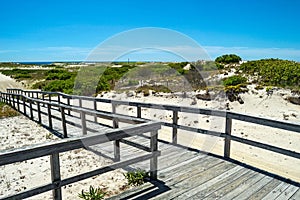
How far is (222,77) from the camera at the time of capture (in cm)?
2072

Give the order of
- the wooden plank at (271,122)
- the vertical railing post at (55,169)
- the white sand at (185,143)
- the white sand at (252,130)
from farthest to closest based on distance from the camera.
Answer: the white sand at (252,130)
the white sand at (185,143)
the wooden plank at (271,122)
the vertical railing post at (55,169)

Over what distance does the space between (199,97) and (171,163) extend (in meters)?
10.6

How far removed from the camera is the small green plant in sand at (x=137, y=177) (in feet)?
12.7

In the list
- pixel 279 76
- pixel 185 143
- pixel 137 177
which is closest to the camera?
pixel 137 177

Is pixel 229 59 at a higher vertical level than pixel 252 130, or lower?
higher

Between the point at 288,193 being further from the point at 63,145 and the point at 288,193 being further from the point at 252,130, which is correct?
the point at 252,130

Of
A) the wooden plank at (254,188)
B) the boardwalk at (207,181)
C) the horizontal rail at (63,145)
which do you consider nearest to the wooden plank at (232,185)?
the boardwalk at (207,181)

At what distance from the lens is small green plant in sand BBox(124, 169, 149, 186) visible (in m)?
3.87

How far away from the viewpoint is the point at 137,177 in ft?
12.8

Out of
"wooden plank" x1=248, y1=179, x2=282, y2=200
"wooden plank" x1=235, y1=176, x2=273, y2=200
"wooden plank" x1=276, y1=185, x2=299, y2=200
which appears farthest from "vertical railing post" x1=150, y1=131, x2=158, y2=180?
"wooden plank" x1=276, y1=185, x2=299, y2=200

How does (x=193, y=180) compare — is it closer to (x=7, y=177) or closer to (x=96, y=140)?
(x=96, y=140)

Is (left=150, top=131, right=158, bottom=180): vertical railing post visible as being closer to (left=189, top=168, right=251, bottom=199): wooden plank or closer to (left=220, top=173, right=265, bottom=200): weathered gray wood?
(left=189, top=168, right=251, bottom=199): wooden plank

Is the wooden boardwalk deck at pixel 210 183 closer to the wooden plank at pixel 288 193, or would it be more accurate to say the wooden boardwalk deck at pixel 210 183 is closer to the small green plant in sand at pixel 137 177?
the wooden plank at pixel 288 193

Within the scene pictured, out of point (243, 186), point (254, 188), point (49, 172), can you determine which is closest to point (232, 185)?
point (243, 186)
